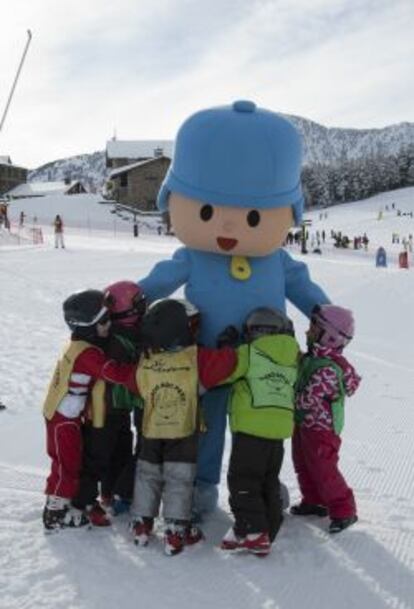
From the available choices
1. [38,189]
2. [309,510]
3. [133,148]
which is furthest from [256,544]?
[38,189]

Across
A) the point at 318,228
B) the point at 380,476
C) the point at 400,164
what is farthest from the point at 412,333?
the point at 400,164

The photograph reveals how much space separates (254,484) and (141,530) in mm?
555

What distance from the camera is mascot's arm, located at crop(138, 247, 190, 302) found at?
385 centimetres

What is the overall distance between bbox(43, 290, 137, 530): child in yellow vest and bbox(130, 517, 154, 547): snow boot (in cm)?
28

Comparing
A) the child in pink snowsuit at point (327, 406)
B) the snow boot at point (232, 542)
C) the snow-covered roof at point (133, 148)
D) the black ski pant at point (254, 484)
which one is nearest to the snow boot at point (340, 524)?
the child in pink snowsuit at point (327, 406)

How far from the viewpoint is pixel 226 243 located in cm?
371

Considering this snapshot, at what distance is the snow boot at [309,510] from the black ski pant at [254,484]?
0.41 metres

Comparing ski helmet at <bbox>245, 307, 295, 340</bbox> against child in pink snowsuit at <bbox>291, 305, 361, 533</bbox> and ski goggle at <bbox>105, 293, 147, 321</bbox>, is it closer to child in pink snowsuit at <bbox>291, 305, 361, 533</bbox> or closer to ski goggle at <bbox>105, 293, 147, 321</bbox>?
child in pink snowsuit at <bbox>291, 305, 361, 533</bbox>

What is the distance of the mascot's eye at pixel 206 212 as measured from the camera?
3685 millimetres

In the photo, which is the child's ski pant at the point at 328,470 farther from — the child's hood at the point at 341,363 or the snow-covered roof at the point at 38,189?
the snow-covered roof at the point at 38,189

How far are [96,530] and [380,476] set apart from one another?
197cm

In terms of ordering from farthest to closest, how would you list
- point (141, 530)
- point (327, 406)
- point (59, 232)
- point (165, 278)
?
point (59, 232) < point (165, 278) < point (327, 406) < point (141, 530)

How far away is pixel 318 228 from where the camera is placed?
63.2 metres

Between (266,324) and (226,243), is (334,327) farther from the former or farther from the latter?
(226,243)
